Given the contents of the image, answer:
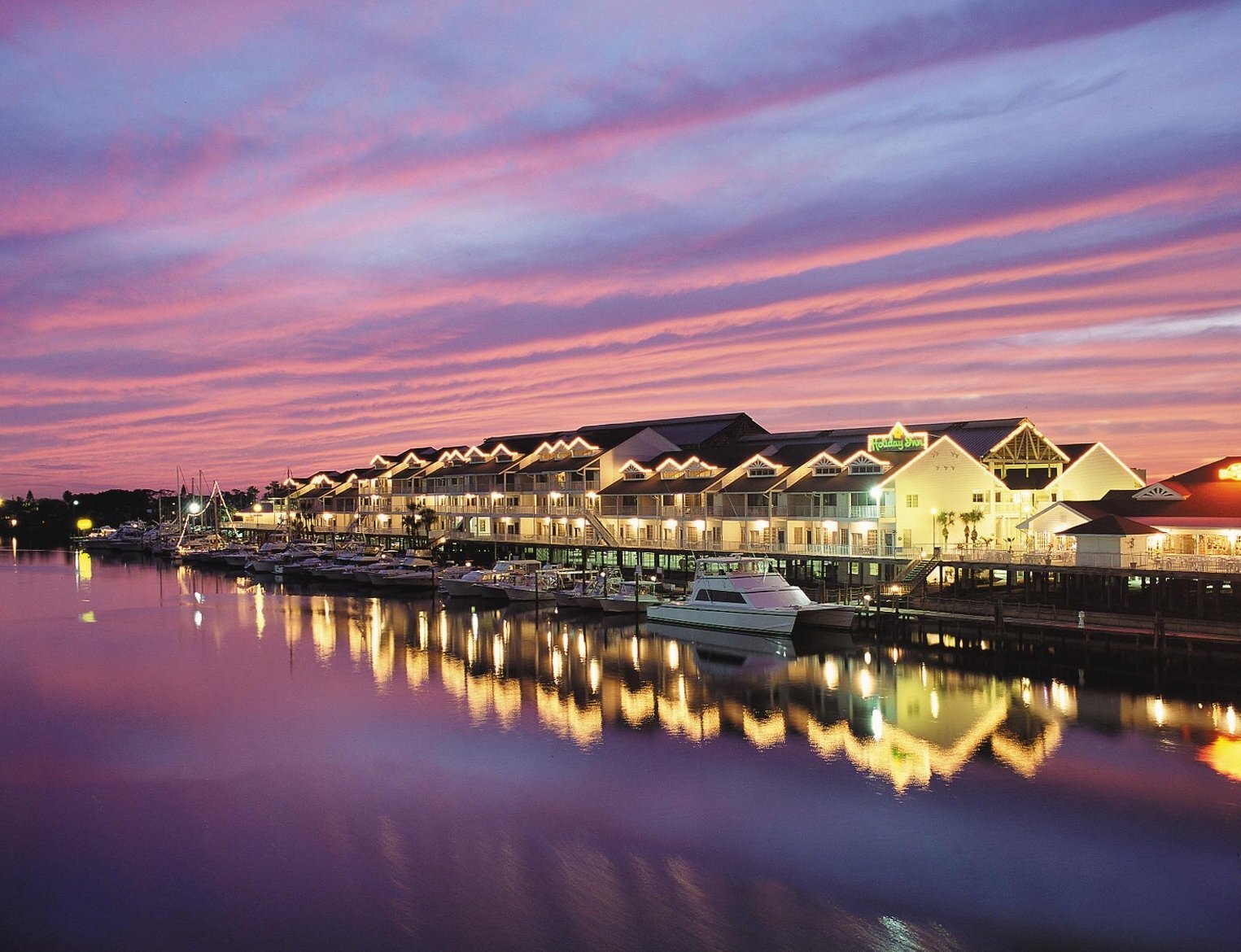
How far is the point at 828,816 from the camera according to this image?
990 inches

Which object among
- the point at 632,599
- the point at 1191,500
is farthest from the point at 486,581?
the point at 1191,500

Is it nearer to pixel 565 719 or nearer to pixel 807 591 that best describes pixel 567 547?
pixel 807 591

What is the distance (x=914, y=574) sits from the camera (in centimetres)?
5291

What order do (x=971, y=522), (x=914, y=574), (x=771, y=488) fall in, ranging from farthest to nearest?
(x=771, y=488) < (x=971, y=522) < (x=914, y=574)

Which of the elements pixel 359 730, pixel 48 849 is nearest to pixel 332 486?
pixel 359 730

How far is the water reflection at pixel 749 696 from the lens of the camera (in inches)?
1220

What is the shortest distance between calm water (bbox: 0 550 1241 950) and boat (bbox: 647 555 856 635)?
5402mm

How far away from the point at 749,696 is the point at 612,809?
530 inches

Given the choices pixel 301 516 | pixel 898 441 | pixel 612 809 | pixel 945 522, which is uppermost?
pixel 898 441

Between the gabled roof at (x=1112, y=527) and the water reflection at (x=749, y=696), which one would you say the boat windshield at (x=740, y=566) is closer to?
the water reflection at (x=749, y=696)

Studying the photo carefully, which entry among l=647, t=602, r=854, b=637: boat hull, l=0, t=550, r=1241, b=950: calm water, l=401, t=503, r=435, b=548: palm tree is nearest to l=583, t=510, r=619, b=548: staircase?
l=647, t=602, r=854, b=637: boat hull

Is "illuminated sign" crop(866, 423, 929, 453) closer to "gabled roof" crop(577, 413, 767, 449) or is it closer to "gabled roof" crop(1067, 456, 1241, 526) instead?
"gabled roof" crop(1067, 456, 1241, 526)

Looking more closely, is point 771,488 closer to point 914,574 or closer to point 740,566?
point 740,566

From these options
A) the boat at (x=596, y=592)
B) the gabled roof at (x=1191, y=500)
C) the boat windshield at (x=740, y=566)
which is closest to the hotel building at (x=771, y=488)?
the gabled roof at (x=1191, y=500)
